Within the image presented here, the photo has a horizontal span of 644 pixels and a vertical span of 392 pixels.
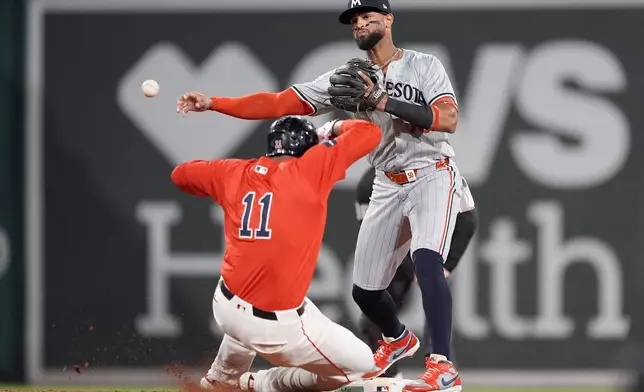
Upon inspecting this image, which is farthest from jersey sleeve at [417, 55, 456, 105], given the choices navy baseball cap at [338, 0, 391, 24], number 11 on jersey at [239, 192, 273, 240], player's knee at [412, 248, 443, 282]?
number 11 on jersey at [239, 192, 273, 240]

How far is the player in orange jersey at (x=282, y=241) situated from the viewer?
13.5 feet

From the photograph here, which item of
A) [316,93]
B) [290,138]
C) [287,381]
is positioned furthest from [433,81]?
[287,381]

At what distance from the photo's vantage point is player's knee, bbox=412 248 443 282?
438cm

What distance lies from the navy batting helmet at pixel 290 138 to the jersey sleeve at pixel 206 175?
0.57ft

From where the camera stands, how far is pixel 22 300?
7.43m

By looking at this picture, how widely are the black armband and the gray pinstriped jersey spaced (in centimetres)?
21

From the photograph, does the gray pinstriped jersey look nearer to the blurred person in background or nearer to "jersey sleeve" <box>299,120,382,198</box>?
"jersey sleeve" <box>299,120,382,198</box>

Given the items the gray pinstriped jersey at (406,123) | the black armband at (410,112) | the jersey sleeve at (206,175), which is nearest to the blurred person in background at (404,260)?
the gray pinstriped jersey at (406,123)

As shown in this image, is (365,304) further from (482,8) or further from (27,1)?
(27,1)

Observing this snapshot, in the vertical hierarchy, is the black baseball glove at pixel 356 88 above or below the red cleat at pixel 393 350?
above

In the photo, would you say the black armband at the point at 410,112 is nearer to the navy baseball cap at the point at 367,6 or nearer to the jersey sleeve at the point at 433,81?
the jersey sleeve at the point at 433,81

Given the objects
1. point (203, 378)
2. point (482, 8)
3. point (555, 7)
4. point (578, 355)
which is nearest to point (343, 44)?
point (482, 8)

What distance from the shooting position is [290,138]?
430 centimetres

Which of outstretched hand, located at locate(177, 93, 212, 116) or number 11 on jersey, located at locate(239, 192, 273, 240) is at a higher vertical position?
outstretched hand, located at locate(177, 93, 212, 116)
